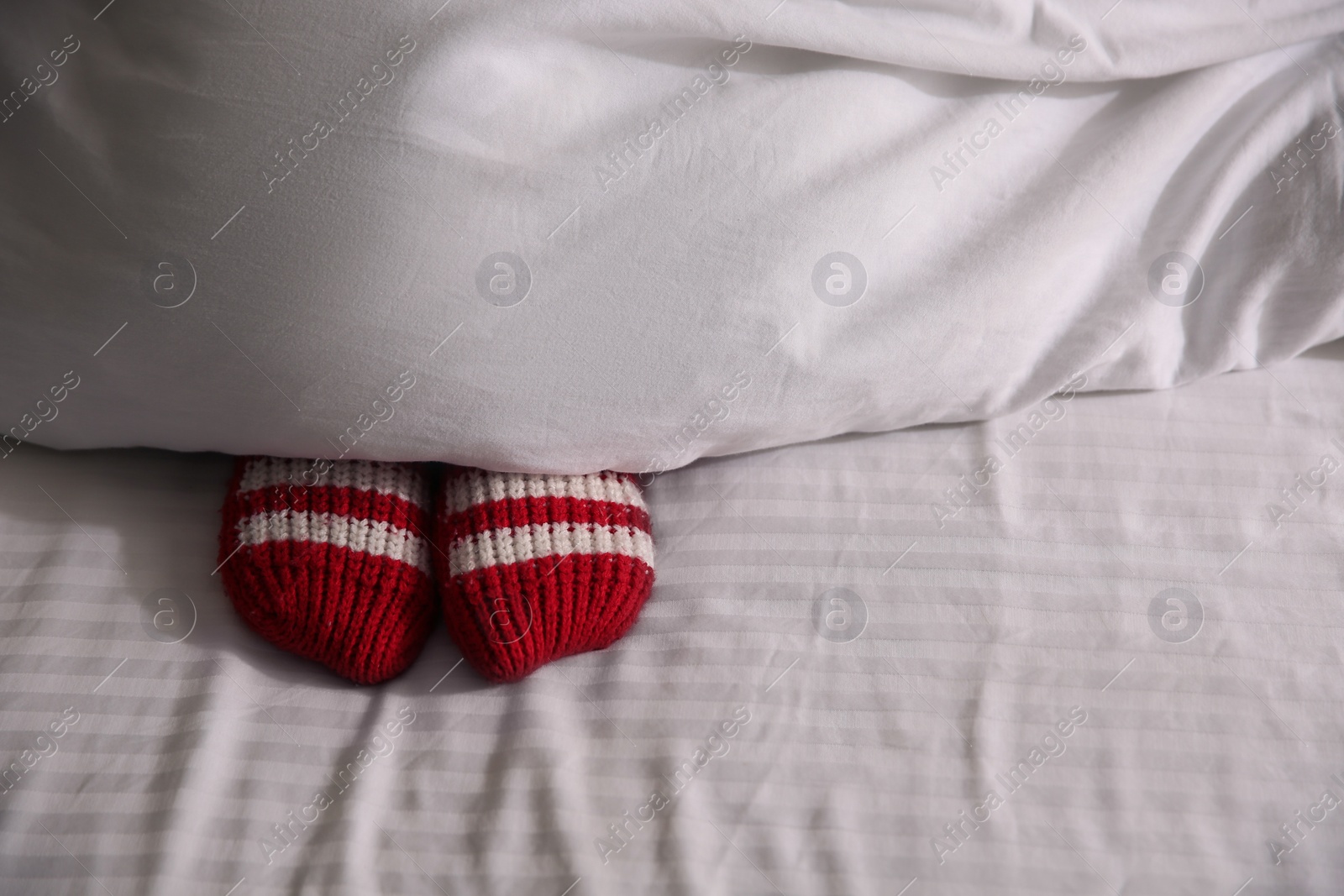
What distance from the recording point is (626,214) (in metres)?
0.60

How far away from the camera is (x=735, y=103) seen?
2.01ft

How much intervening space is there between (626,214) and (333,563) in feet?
0.97

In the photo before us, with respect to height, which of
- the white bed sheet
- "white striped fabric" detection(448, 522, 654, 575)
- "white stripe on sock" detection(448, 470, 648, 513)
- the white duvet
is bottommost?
the white bed sheet

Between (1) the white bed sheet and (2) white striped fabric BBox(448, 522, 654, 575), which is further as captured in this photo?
(2) white striped fabric BBox(448, 522, 654, 575)

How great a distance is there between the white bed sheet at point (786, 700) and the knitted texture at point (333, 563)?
0.09 feet

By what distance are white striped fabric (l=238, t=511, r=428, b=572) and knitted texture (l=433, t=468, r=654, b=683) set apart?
0.11 feet

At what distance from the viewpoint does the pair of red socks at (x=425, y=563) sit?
616mm

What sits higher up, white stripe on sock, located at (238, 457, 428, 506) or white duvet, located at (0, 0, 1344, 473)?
white duvet, located at (0, 0, 1344, 473)

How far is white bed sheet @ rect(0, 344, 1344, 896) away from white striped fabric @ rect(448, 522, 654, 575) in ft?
0.16

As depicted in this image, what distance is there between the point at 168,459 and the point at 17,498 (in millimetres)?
97

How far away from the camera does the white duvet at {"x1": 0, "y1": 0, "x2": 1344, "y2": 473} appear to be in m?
0.56

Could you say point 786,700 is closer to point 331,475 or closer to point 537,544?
point 537,544

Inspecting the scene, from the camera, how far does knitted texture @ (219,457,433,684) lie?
2.02 feet

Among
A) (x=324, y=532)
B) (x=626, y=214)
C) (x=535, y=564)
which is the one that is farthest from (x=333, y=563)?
(x=626, y=214)
